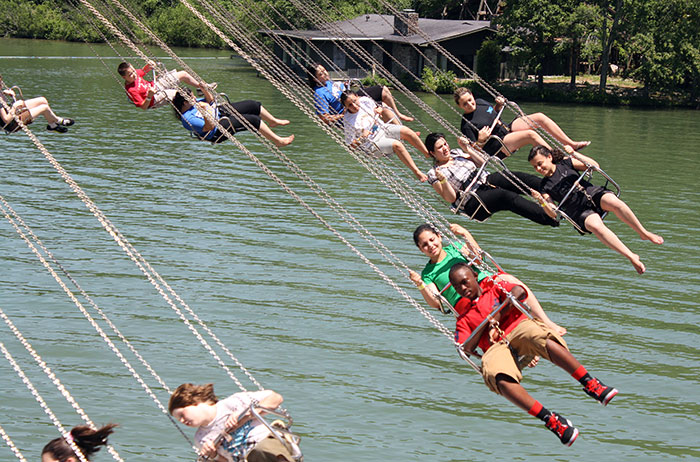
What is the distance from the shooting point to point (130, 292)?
78.1 ft

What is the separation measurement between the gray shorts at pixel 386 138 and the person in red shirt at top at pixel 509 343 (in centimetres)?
629

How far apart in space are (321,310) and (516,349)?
40.6 ft

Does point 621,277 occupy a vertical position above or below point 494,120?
below

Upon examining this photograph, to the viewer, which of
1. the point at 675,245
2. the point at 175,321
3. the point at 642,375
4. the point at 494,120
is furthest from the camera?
the point at 675,245

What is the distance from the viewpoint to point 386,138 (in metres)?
17.1

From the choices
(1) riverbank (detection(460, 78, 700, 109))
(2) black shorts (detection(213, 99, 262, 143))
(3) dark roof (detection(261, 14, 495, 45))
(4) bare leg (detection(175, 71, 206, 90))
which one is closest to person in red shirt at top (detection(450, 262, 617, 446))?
(2) black shorts (detection(213, 99, 262, 143))

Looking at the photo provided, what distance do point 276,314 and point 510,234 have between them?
9.49m

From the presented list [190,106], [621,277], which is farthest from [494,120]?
[621,277]

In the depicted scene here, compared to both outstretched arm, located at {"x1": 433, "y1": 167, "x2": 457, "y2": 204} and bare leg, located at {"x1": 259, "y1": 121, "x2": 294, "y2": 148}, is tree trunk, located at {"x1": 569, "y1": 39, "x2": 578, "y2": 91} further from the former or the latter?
outstretched arm, located at {"x1": 433, "y1": 167, "x2": 457, "y2": 204}

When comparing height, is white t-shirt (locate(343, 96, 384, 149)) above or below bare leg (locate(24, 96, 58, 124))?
above

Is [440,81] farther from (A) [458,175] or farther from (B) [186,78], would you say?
(A) [458,175]

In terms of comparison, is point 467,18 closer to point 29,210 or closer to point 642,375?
point 29,210

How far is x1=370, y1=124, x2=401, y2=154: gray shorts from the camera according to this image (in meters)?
17.0

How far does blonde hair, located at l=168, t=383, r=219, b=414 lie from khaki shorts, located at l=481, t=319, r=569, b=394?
314 centimetres
